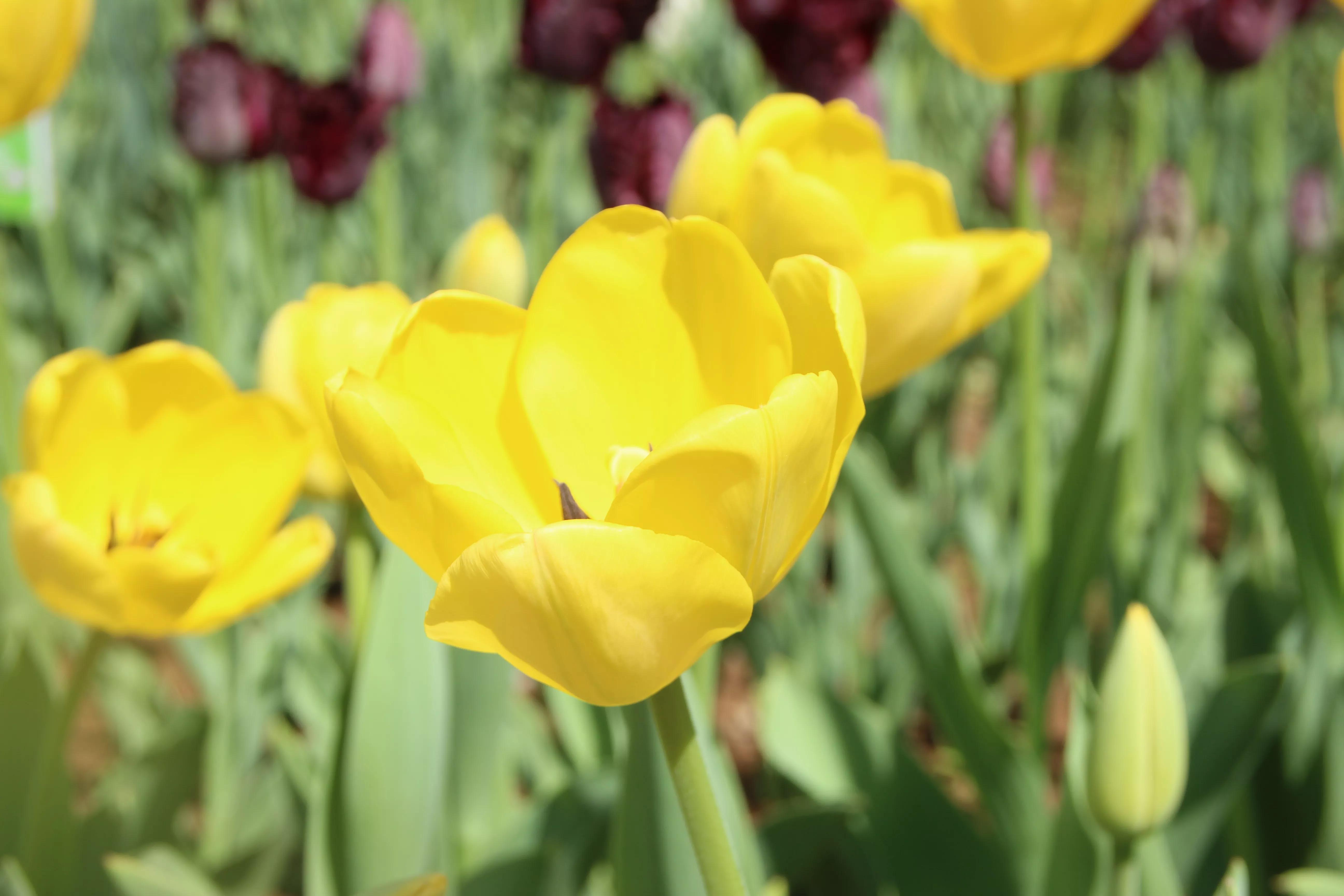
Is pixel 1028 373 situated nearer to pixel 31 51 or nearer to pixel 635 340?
pixel 635 340

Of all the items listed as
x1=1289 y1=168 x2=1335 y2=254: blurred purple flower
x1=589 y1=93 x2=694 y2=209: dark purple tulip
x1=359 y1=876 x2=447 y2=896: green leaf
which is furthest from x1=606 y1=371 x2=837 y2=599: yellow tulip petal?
x1=1289 y1=168 x2=1335 y2=254: blurred purple flower

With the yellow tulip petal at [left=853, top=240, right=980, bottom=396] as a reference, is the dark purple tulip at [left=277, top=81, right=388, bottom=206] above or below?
below

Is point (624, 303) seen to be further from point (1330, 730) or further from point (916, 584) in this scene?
point (1330, 730)

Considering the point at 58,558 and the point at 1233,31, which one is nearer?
the point at 58,558

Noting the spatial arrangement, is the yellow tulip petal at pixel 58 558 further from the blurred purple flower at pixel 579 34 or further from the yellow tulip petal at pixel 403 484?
the blurred purple flower at pixel 579 34

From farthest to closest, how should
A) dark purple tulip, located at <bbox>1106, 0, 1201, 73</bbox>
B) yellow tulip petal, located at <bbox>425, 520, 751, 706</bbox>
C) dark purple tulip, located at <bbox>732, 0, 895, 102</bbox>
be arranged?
1. dark purple tulip, located at <bbox>1106, 0, 1201, 73</bbox>
2. dark purple tulip, located at <bbox>732, 0, 895, 102</bbox>
3. yellow tulip petal, located at <bbox>425, 520, 751, 706</bbox>

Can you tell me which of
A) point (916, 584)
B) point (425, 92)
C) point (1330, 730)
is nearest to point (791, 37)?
point (916, 584)

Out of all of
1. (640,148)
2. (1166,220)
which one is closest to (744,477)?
(640,148)

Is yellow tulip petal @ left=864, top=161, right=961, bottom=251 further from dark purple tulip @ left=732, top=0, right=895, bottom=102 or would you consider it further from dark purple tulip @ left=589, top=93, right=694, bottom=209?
dark purple tulip @ left=732, top=0, right=895, bottom=102
